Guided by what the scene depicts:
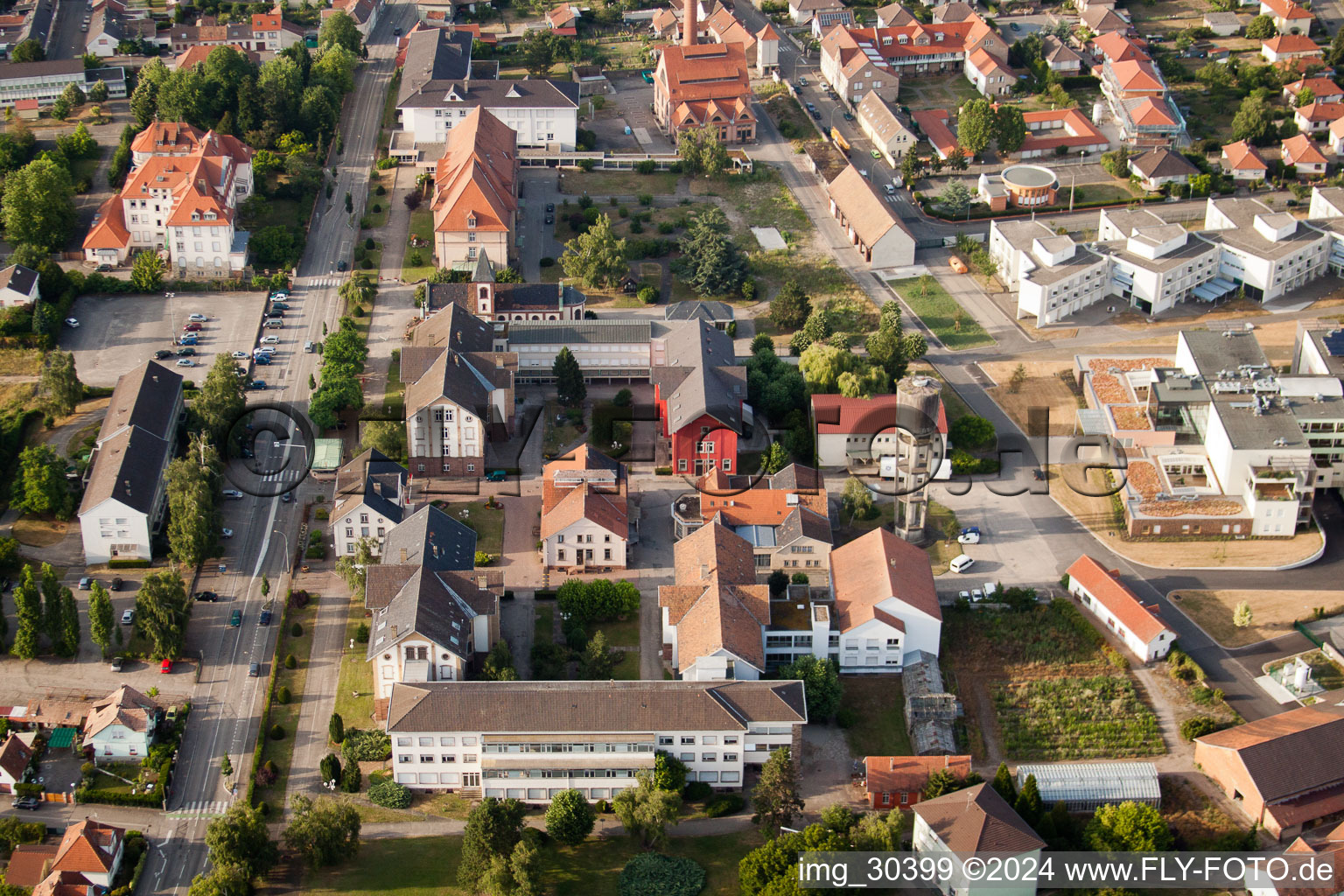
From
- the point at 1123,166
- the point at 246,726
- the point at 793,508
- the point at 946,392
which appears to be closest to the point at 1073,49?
the point at 1123,166

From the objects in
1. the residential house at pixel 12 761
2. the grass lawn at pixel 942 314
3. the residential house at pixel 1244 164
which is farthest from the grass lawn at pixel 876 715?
the residential house at pixel 1244 164

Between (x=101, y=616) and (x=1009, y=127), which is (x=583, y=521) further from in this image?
(x=1009, y=127)

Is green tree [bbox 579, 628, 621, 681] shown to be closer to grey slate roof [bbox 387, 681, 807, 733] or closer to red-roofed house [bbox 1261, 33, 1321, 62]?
grey slate roof [bbox 387, 681, 807, 733]

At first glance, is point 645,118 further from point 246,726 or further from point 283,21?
point 246,726

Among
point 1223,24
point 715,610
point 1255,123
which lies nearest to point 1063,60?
point 1255,123

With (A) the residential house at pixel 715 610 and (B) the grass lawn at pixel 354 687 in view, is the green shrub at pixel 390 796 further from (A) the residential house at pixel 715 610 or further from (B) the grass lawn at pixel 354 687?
(A) the residential house at pixel 715 610
